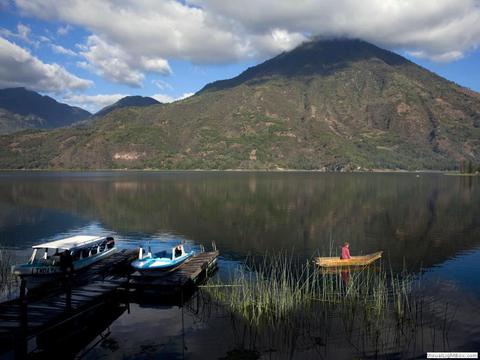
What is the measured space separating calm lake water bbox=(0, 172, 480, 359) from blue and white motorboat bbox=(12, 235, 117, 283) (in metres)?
8.16

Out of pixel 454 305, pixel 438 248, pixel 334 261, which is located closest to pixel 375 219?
pixel 438 248

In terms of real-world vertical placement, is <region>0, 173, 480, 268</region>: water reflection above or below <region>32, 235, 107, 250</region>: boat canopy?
below

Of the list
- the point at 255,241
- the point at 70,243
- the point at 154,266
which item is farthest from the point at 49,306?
the point at 255,241

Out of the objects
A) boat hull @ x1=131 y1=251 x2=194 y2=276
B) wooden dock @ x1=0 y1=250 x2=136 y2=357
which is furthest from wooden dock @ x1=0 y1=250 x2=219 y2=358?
boat hull @ x1=131 y1=251 x2=194 y2=276

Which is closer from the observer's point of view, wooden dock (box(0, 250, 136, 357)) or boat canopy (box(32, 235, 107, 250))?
wooden dock (box(0, 250, 136, 357))

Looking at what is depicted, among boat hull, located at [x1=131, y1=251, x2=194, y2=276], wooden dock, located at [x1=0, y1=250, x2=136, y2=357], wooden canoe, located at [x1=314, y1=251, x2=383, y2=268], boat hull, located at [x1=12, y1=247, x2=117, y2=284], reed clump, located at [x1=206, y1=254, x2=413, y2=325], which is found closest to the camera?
wooden dock, located at [x1=0, y1=250, x2=136, y2=357]

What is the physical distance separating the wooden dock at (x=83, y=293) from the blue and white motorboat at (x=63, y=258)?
108 cm

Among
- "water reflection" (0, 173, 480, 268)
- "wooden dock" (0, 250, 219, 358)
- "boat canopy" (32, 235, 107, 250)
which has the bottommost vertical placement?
"water reflection" (0, 173, 480, 268)

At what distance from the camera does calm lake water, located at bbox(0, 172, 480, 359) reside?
25.8 meters

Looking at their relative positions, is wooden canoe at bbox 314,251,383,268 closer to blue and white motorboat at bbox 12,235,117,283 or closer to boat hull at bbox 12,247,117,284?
blue and white motorboat at bbox 12,235,117,283

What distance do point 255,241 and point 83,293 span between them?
110ft

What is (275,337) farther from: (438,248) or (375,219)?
(375,219)

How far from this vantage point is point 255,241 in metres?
60.8

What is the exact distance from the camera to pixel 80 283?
109ft
